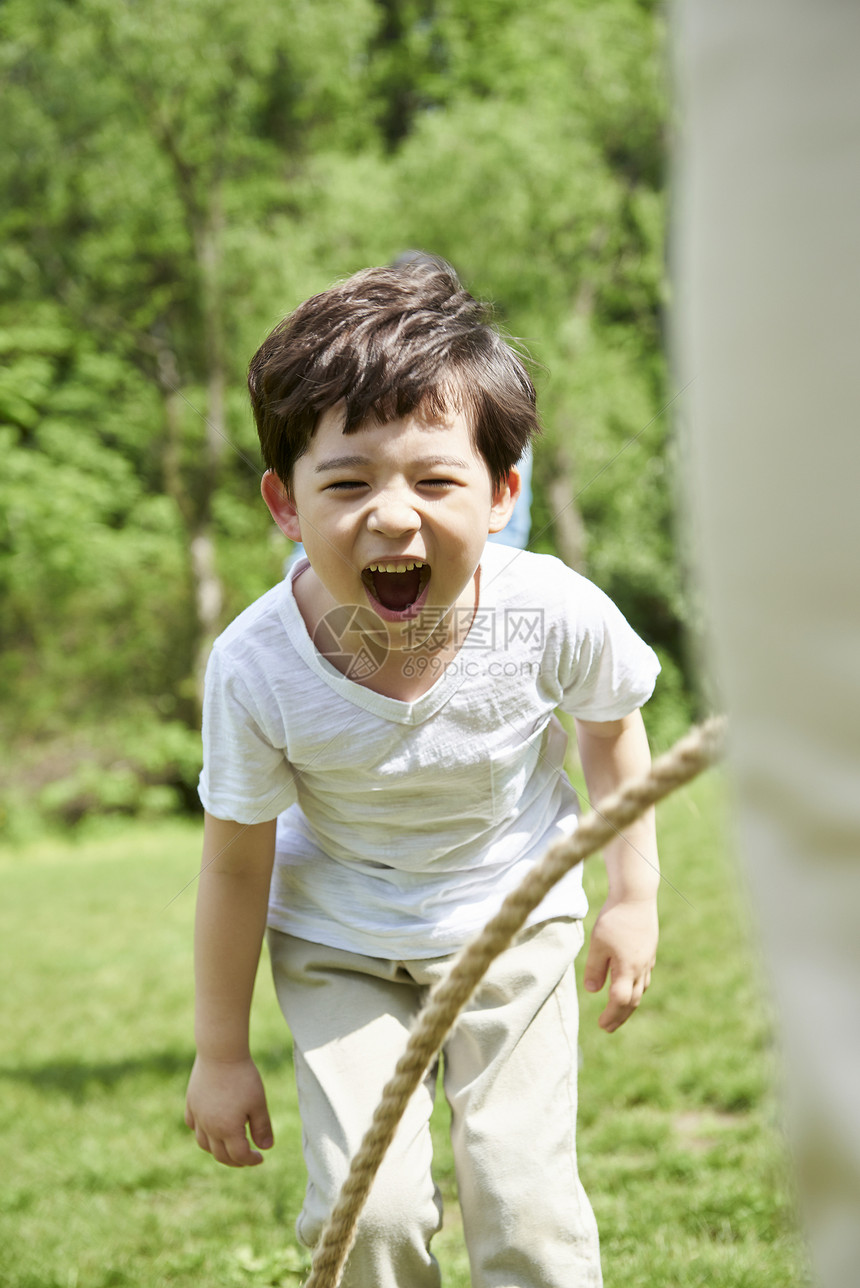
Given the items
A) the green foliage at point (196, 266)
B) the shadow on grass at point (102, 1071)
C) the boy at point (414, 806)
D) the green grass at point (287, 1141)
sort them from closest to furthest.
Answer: the boy at point (414, 806), the green grass at point (287, 1141), the shadow on grass at point (102, 1071), the green foliage at point (196, 266)

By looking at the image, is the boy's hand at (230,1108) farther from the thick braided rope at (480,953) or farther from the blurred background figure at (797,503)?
the blurred background figure at (797,503)

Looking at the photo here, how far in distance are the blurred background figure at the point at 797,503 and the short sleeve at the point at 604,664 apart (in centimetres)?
100

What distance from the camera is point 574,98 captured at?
13.0m

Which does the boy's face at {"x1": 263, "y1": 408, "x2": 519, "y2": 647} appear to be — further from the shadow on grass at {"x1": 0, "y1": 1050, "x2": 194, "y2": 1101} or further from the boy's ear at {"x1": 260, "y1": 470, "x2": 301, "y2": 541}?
the shadow on grass at {"x1": 0, "y1": 1050, "x2": 194, "y2": 1101}

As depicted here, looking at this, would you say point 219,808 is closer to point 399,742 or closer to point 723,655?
point 399,742

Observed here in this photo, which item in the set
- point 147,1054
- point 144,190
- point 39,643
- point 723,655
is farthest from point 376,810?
point 144,190

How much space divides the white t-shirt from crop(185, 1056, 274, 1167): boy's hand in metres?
0.20

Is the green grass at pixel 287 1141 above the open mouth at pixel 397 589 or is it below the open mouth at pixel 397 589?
below

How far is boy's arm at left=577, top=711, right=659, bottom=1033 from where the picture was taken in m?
1.56

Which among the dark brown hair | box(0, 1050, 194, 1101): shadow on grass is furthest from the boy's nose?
box(0, 1050, 194, 1101): shadow on grass

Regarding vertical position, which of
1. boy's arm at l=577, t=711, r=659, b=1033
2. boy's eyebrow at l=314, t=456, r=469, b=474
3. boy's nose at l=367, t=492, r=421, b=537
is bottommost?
boy's arm at l=577, t=711, r=659, b=1033

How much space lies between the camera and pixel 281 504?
1534 mm

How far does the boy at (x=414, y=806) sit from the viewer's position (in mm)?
1429

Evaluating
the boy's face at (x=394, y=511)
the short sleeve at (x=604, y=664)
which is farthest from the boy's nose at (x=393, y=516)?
the short sleeve at (x=604, y=664)
